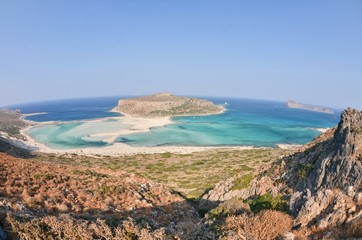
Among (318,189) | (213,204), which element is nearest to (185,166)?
(213,204)

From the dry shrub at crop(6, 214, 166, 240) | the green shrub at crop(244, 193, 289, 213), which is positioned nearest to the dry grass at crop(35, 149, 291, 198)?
the green shrub at crop(244, 193, 289, 213)

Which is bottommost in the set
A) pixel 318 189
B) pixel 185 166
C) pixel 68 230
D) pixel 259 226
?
pixel 185 166

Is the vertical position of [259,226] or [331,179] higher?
[259,226]

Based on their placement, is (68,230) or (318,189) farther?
(318,189)

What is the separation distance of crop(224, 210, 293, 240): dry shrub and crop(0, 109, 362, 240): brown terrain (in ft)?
0.13

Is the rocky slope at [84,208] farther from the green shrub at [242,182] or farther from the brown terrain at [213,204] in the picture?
the green shrub at [242,182]

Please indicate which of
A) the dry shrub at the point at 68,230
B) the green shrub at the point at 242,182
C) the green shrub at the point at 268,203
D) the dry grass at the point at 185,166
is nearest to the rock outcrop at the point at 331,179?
the green shrub at the point at 268,203

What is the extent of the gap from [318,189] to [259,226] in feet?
31.9

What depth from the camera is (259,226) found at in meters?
10.6

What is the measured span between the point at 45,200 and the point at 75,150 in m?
82.8

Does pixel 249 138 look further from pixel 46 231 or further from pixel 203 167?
pixel 46 231

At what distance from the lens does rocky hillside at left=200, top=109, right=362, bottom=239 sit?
11.3m

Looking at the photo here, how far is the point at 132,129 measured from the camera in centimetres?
13750

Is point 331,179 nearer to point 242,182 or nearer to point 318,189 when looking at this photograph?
point 318,189
